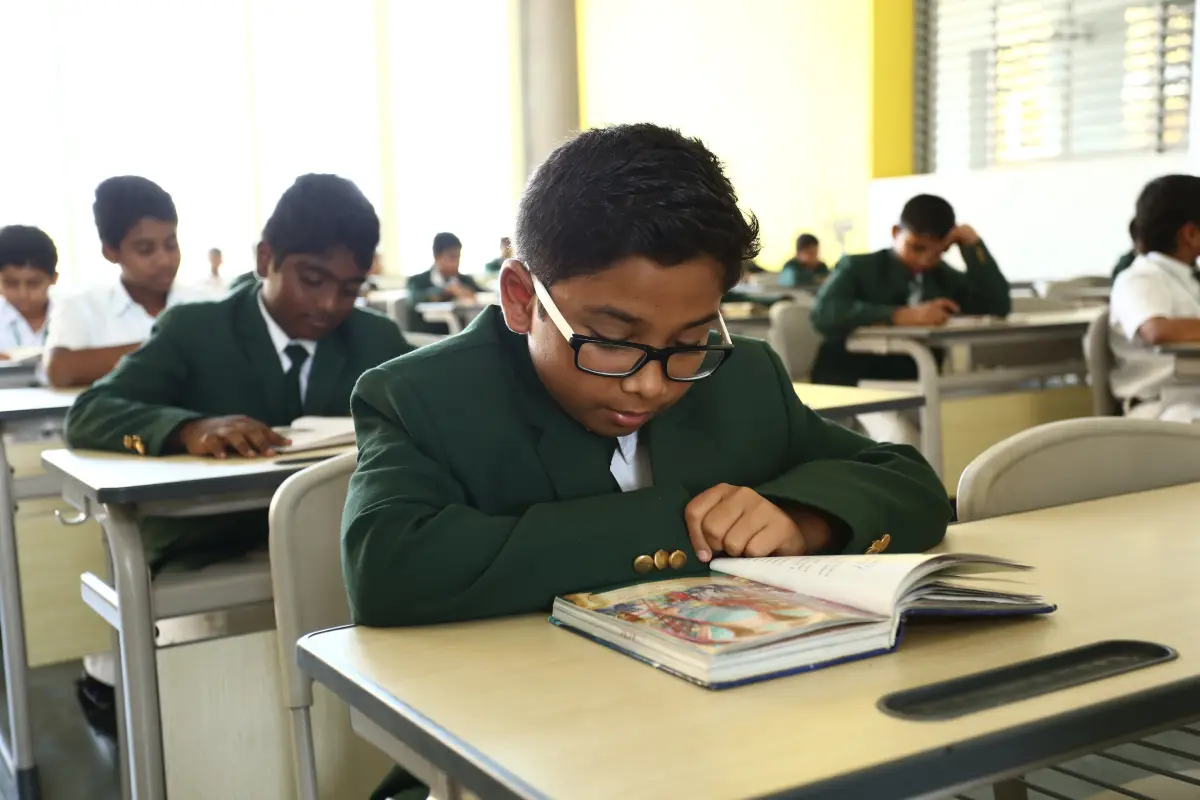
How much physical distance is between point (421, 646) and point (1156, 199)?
3422 millimetres

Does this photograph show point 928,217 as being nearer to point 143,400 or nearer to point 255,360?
point 255,360

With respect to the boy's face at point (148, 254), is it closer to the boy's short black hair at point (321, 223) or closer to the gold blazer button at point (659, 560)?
the boy's short black hair at point (321, 223)

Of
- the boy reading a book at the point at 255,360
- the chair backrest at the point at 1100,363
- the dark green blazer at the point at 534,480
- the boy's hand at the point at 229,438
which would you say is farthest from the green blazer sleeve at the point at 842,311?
the dark green blazer at the point at 534,480

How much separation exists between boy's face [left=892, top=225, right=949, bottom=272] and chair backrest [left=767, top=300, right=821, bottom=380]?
19.0 inches

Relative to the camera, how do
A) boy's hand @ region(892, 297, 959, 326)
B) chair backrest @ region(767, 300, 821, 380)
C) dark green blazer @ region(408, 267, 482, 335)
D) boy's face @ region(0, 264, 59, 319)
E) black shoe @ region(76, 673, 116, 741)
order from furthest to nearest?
dark green blazer @ region(408, 267, 482, 335), boy's face @ region(0, 264, 59, 319), chair backrest @ region(767, 300, 821, 380), boy's hand @ region(892, 297, 959, 326), black shoe @ region(76, 673, 116, 741)

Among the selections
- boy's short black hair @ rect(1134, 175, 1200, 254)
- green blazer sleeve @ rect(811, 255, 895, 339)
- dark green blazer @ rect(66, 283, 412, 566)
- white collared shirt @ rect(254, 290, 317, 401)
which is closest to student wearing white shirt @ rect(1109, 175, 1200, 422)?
boy's short black hair @ rect(1134, 175, 1200, 254)

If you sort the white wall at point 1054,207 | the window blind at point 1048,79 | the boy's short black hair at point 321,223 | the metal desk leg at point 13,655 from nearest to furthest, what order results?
1. the boy's short black hair at point 321,223
2. the metal desk leg at point 13,655
3. the window blind at point 1048,79
4. the white wall at point 1054,207

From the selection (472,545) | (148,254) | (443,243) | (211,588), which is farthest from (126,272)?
(443,243)

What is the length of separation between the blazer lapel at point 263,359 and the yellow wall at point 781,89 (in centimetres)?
573

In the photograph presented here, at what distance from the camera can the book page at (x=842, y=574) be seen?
869 mm

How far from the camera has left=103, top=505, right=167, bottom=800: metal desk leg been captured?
5.67 feet

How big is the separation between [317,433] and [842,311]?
8.30 feet

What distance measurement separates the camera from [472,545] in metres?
1.00

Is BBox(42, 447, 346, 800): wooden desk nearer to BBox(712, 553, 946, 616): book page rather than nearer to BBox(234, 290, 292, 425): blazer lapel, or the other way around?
BBox(234, 290, 292, 425): blazer lapel
